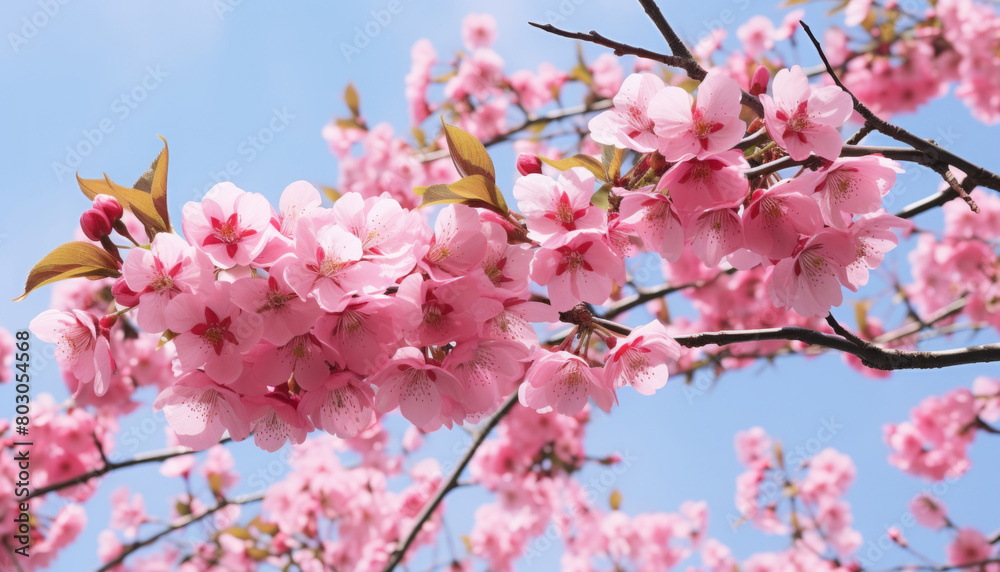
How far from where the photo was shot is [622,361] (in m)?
1.08

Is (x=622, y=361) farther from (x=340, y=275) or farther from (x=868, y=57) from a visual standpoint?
(x=868, y=57)

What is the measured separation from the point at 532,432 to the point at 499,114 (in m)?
2.76

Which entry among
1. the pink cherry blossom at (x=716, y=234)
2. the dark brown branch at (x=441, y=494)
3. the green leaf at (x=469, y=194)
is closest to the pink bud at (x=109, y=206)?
the green leaf at (x=469, y=194)

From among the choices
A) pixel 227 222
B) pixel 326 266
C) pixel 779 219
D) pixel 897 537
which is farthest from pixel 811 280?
pixel 897 537

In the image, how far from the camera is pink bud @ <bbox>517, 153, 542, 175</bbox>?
1.12 metres

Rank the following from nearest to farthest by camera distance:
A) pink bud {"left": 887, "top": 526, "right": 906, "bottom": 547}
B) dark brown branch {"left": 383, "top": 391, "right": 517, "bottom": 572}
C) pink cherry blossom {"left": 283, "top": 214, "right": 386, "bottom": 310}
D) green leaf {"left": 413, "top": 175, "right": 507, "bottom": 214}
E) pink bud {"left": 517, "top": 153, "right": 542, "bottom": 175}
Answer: pink cherry blossom {"left": 283, "top": 214, "right": 386, "bottom": 310} < green leaf {"left": 413, "top": 175, "right": 507, "bottom": 214} < pink bud {"left": 517, "top": 153, "right": 542, "bottom": 175} < dark brown branch {"left": 383, "top": 391, "right": 517, "bottom": 572} < pink bud {"left": 887, "top": 526, "right": 906, "bottom": 547}

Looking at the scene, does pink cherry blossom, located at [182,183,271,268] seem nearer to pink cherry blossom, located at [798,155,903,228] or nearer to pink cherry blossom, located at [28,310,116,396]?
pink cherry blossom, located at [28,310,116,396]

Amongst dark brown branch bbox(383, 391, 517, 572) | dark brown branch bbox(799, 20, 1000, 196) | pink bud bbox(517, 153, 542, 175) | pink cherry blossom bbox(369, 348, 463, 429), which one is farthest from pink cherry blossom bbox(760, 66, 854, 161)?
dark brown branch bbox(383, 391, 517, 572)

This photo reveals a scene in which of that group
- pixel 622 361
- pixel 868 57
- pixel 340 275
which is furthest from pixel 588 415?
pixel 340 275

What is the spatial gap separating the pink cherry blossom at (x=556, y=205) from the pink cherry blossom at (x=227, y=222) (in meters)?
0.41

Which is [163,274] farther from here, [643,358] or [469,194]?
[643,358]

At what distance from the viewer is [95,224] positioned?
40.3 inches

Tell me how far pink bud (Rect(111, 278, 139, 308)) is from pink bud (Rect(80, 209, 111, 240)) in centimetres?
14

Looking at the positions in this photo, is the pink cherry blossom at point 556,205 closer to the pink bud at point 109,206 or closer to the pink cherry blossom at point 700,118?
the pink cherry blossom at point 700,118
